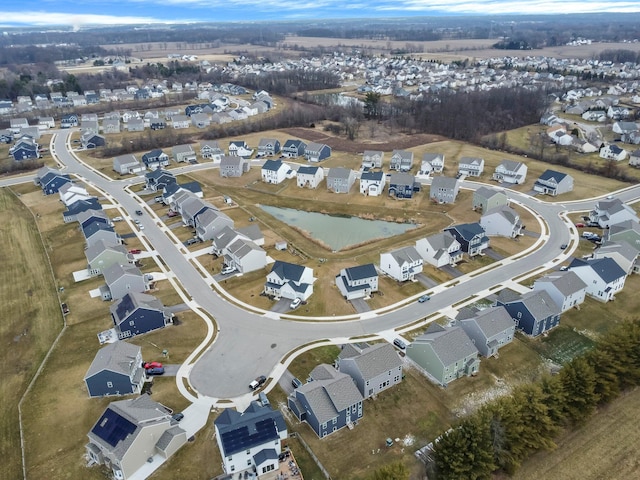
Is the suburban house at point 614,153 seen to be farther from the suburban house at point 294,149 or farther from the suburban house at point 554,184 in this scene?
the suburban house at point 294,149

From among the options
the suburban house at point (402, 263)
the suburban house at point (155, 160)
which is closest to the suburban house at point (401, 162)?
the suburban house at point (402, 263)

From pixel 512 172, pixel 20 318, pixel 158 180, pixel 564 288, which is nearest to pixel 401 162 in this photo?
pixel 512 172

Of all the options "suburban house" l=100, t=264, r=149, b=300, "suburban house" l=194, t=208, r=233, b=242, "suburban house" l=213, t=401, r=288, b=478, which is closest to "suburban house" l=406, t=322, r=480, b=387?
"suburban house" l=213, t=401, r=288, b=478

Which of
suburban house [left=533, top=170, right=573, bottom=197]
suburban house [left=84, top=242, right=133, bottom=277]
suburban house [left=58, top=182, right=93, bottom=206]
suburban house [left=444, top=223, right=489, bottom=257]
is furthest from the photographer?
suburban house [left=533, top=170, right=573, bottom=197]

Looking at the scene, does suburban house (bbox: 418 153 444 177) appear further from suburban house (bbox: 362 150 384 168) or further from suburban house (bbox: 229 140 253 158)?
suburban house (bbox: 229 140 253 158)

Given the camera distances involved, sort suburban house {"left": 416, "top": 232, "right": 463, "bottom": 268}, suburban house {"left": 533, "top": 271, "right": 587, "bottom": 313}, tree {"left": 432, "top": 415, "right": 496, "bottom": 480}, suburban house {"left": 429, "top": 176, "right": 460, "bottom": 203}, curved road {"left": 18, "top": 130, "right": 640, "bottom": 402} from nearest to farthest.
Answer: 1. tree {"left": 432, "top": 415, "right": 496, "bottom": 480}
2. curved road {"left": 18, "top": 130, "right": 640, "bottom": 402}
3. suburban house {"left": 533, "top": 271, "right": 587, "bottom": 313}
4. suburban house {"left": 416, "top": 232, "right": 463, "bottom": 268}
5. suburban house {"left": 429, "top": 176, "right": 460, "bottom": 203}

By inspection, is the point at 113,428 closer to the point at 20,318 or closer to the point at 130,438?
the point at 130,438

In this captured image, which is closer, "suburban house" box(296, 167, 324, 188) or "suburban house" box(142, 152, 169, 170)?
"suburban house" box(296, 167, 324, 188)
